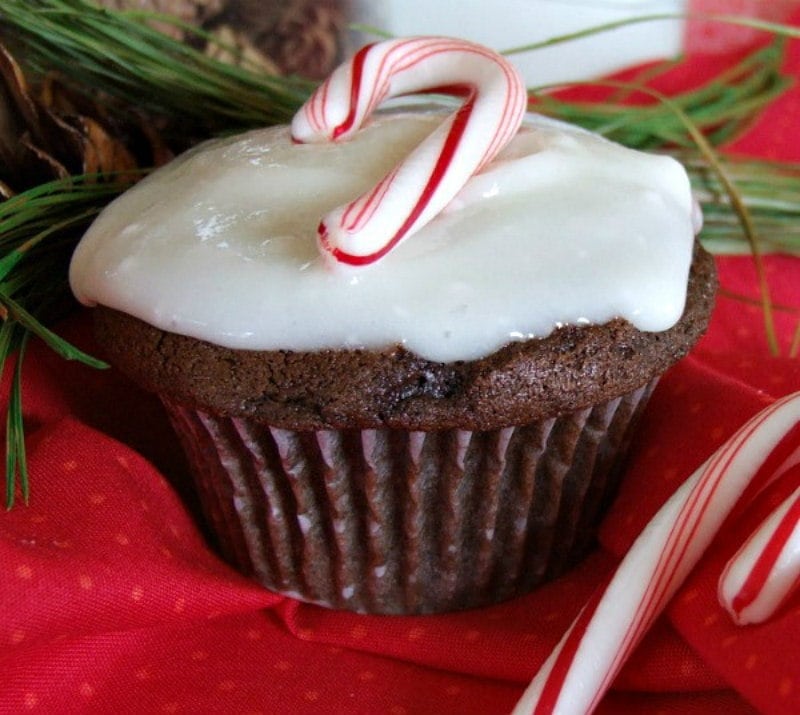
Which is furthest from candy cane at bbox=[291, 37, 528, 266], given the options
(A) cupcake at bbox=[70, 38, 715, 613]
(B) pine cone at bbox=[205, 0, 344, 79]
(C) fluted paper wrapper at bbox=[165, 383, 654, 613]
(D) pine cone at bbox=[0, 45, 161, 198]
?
(B) pine cone at bbox=[205, 0, 344, 79]

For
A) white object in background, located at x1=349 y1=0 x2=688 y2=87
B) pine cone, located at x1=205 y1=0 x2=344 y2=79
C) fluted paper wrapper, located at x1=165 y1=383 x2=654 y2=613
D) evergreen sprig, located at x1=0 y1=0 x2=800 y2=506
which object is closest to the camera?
fluted paper wrapper, located at x1=165 y1=383 x2=654 y2=613

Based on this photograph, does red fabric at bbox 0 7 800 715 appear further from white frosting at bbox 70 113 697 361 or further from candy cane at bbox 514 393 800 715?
white frosting at bbox 70 113 697 361

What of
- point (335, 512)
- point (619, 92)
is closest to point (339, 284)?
point (335, 512)

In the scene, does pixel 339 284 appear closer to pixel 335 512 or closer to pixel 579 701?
pixel 335 512

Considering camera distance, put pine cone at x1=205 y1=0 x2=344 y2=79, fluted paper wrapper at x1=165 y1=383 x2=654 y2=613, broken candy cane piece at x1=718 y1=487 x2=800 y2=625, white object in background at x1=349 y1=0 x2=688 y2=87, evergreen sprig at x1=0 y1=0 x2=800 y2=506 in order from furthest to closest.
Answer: white object in background at x1=349 y1=0 x2=688 y2=87, pine cone at x1=205 y1=0 x2=344 y2=79, evergreen sprig at x1=0 y1=0 x2=800 y2=506, fluted paper wrapper at x1=165 y1=383 x2=654 y2=613, broken candy cane piece at x1=718 y1=487 x2=800 y2=625

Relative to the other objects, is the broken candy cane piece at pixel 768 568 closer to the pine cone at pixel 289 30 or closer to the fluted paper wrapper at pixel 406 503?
the fluted paper wrapper at pixel 406 503

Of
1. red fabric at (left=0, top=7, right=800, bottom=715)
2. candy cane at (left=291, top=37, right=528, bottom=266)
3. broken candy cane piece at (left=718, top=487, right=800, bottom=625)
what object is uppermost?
candy cane at (left=291, top=37, right=528, bottom=266)
